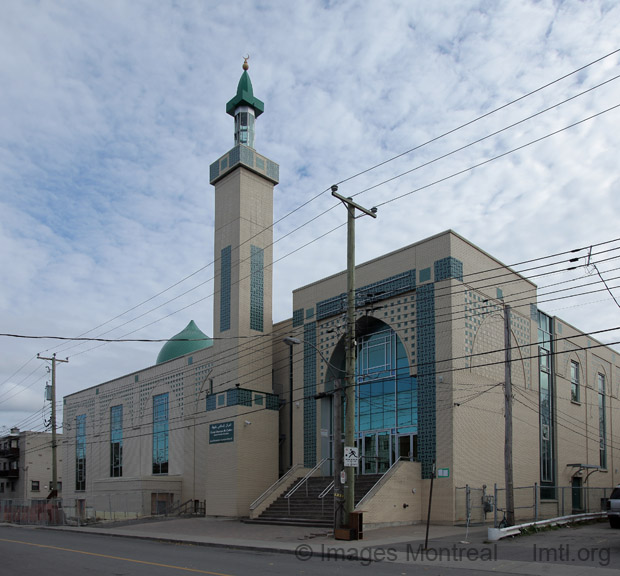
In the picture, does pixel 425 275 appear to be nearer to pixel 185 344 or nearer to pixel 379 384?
pixel 379 384

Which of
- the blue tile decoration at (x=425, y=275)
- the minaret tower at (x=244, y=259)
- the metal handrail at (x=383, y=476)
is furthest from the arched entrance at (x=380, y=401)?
the minaret tower at (x=244, y=259)

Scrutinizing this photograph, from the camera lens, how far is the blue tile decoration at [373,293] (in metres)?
29.5

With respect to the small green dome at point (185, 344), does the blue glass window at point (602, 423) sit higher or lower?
lower

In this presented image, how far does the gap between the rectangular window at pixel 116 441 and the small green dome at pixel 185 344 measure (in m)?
4.97

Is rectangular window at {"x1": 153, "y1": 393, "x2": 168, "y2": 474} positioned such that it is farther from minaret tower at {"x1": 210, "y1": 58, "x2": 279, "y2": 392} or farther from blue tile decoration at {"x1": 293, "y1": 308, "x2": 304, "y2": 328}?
blue tile decoration at {"x1": 293, "y1": 308, "x2": 304, "y2": 328}

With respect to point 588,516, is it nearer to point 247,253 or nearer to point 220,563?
point 220,563

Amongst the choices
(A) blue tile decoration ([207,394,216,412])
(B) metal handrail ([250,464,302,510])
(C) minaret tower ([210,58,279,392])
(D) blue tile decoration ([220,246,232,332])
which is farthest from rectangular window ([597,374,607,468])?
(A) blue tile decoration ([207,394,216,412])

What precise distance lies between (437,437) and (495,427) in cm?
353

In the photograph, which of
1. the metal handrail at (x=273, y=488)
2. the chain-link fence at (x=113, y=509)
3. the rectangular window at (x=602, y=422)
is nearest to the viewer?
the metal handrail at (x=273, y=488)

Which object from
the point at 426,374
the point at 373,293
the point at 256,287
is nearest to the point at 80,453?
the point at 256,287

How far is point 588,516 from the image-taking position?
25.9m

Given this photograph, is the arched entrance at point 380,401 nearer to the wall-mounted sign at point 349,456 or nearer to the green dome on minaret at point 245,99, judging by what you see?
the wall-mounted sign at point 349,456

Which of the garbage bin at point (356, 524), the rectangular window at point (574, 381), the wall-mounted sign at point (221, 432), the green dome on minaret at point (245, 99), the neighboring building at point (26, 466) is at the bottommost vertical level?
the neighboring building at point (26, 466)

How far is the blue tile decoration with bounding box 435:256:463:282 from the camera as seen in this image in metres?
27.8
